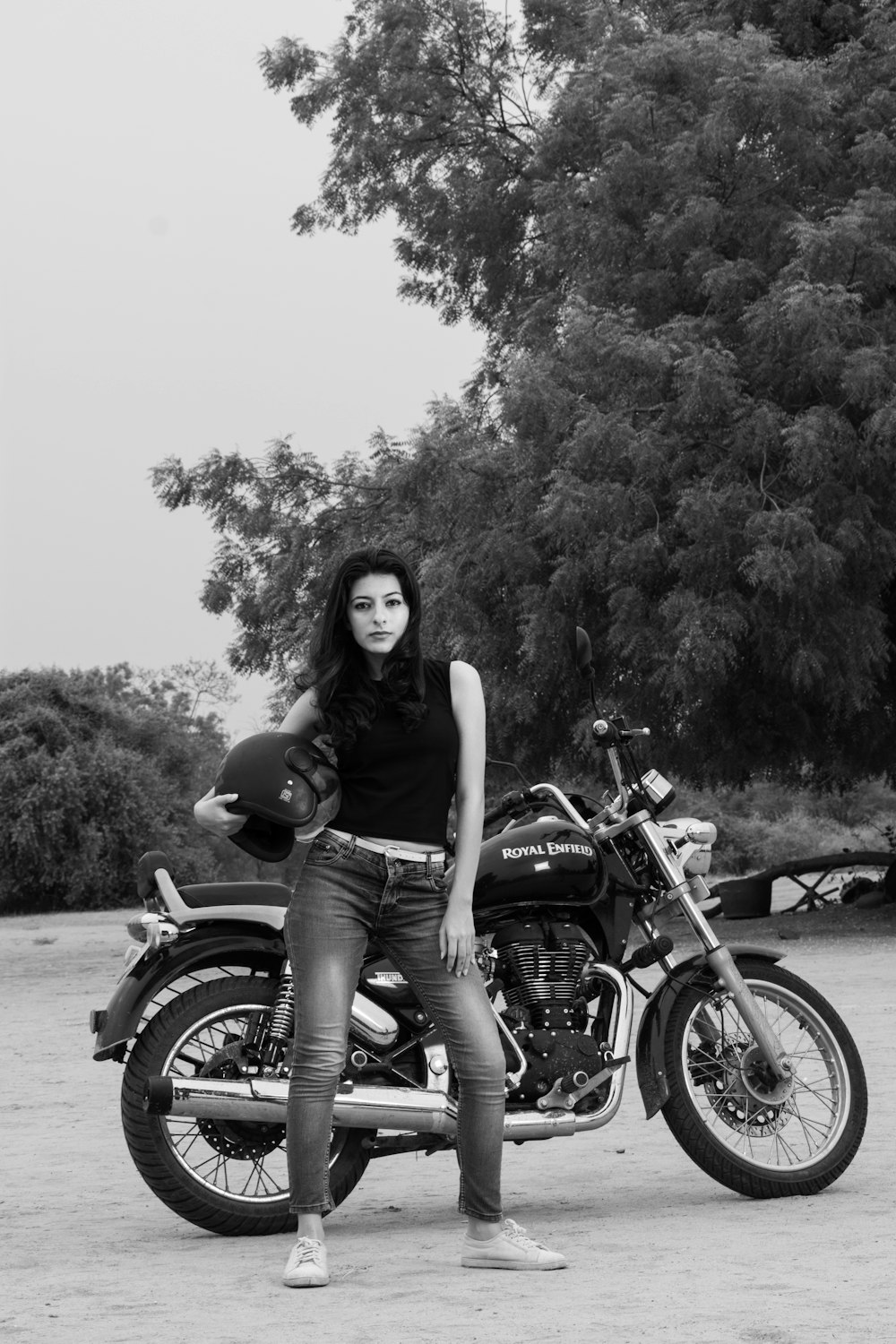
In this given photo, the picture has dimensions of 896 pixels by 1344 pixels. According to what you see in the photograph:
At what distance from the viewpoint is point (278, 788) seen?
187 inches

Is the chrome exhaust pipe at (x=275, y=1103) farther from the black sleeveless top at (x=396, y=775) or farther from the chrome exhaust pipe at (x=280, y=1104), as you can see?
the black sleeveless top at (x=396, y=775)

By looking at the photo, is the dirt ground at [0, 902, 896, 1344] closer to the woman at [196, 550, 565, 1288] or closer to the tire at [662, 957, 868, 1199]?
the tire at [662, 957, 868, 1199]

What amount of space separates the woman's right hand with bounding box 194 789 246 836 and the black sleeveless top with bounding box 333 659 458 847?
0.90 ft

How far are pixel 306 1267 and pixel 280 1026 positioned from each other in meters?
0.92

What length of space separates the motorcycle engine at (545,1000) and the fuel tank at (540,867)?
115mm

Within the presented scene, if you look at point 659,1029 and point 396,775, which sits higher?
point 396,775

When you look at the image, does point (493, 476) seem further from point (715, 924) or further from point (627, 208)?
point (715, 924)

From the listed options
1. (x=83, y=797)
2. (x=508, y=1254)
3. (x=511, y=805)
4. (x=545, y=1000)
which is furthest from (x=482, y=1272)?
(x=83, y=797)

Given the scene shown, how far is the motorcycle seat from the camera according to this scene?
565 centimetres

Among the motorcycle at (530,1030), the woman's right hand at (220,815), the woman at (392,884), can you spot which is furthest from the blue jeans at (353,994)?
the motorcycle at (530,1030)

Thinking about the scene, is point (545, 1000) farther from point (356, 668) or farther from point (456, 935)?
point (356, 668)

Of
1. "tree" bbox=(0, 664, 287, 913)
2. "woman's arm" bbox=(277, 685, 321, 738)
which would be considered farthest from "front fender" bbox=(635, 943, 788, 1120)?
"tree" bbox=(0, 664, 287, 913)

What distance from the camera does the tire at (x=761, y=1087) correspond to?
18.4 feet

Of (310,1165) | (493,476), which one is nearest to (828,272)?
(493,476)
